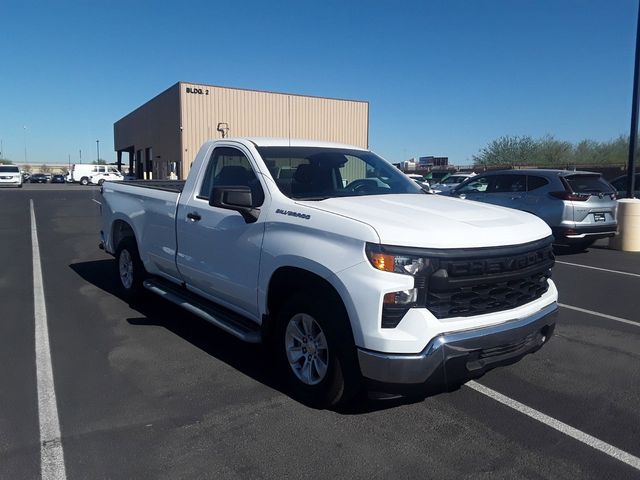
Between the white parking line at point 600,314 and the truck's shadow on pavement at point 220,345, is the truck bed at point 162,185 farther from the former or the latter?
the white parking line at point 600,314

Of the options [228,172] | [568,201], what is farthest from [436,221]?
[568,201]

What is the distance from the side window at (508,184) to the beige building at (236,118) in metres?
21.6

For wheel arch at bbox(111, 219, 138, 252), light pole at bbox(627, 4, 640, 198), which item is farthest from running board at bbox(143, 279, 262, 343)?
light pole at bbox(627, 4, 640, 198)

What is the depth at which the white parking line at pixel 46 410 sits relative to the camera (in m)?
3.24

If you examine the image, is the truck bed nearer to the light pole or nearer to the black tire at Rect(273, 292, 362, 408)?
the black tire at Rect(273, 292, 362, 408)

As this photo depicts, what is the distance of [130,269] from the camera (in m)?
6.87

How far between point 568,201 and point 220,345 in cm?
800

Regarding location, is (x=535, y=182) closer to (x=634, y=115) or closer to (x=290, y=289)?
(x=634, y=115)

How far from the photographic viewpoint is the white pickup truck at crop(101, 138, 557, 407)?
133 inches

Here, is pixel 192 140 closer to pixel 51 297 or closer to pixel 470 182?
pixel 470 182

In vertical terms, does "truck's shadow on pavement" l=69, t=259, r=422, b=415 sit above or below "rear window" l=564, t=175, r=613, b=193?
below

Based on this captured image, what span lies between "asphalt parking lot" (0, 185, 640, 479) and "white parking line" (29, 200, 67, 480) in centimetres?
4

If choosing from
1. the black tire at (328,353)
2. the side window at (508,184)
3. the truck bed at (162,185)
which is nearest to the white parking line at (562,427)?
the black tire at (328,353)

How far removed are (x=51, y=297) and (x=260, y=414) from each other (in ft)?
15.2
